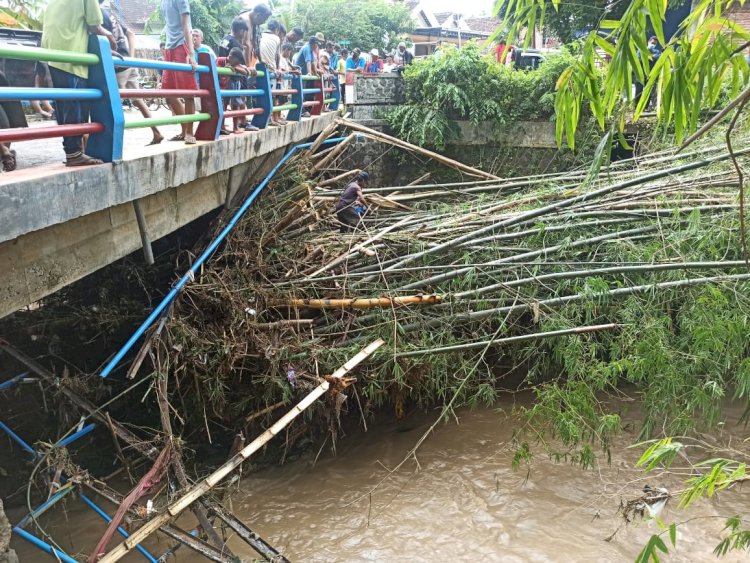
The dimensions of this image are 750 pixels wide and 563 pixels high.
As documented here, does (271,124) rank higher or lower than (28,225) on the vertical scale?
higher

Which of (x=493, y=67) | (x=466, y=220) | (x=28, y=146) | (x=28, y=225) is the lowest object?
(x=466, y=220)

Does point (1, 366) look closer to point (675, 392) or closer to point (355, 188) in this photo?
point (355, 188)

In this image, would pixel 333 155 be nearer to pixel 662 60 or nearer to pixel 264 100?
pixel 264 100

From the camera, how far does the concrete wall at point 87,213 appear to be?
9.07ft

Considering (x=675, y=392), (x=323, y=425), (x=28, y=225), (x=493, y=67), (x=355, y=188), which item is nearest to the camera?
(x=28, y=225)

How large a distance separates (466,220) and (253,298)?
2.49 m

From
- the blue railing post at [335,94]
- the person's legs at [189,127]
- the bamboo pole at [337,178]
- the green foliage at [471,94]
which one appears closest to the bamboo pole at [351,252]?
the person's legs at [189,127]

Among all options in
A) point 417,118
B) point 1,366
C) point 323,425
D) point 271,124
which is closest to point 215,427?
point 323,425

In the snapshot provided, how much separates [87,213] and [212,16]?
18943mm

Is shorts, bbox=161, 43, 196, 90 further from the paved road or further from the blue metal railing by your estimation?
the blue metal railing

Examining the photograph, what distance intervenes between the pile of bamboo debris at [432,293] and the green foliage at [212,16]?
15.6 meters

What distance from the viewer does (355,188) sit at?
6902mm

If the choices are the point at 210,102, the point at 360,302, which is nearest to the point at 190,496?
the point at 360,302

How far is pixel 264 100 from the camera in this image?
644cm
